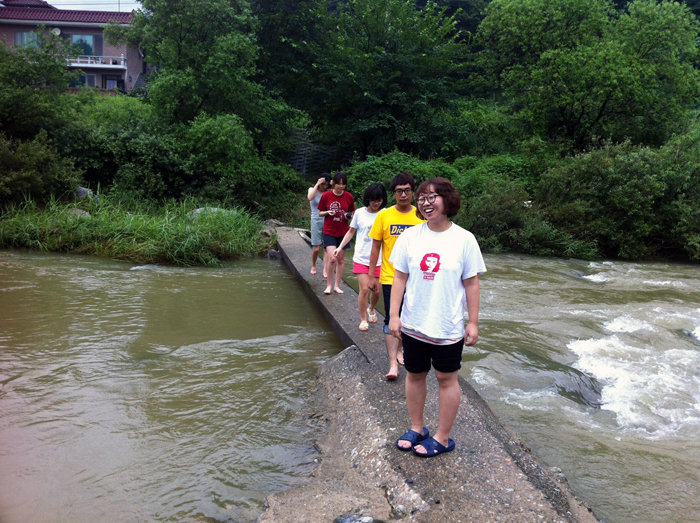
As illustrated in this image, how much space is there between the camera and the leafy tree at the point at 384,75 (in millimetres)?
20922

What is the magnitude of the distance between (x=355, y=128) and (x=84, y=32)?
23782mm

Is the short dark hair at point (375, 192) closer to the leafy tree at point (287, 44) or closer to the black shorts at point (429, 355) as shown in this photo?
the black shorts at point (429, 355)

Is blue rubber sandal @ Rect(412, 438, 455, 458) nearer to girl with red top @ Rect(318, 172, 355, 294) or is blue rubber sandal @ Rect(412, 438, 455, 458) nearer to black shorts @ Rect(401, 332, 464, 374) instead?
black shorts @ Rect(401, 332, 464, 374)

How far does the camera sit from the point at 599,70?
2084 cm

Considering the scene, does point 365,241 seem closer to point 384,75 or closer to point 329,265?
point 329,265

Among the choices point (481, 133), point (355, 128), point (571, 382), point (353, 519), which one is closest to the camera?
point (353, 519)

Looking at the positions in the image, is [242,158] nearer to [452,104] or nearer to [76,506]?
[452,104]

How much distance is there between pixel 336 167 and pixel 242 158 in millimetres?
7605

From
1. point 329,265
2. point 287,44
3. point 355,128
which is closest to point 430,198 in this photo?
point 329,265

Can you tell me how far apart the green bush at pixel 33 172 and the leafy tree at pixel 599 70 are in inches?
664

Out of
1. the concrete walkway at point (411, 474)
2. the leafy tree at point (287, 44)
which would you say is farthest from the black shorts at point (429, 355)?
the leafy tree at point (287, 44)

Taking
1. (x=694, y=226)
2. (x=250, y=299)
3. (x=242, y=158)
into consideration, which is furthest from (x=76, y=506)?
(x=694, y=226)

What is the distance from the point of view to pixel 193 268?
1127 centimetres

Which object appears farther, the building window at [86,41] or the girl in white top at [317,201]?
the building window at [86,41]
